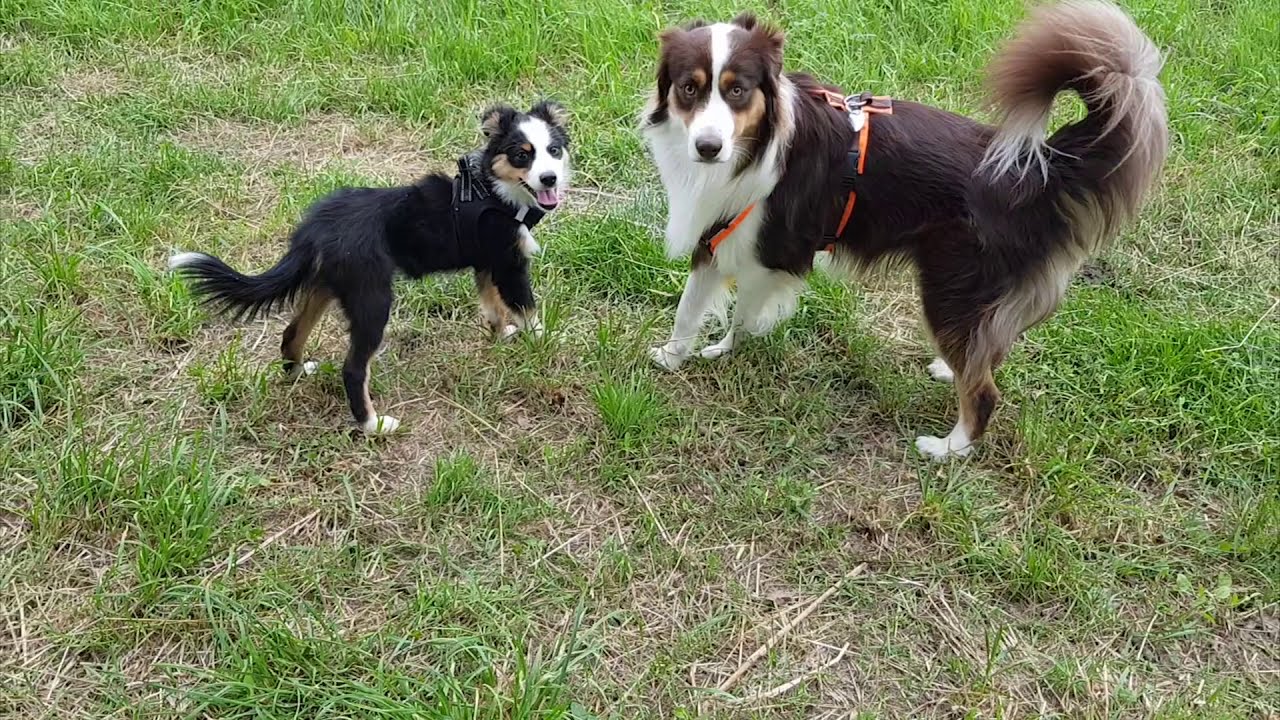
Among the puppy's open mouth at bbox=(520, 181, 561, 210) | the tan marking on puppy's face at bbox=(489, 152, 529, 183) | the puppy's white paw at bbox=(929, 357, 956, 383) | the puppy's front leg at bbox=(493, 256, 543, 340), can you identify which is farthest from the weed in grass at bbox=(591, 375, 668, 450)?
the puppy's white paw at bbox=(929, 357, 956, 383)

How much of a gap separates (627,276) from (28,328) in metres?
2.08

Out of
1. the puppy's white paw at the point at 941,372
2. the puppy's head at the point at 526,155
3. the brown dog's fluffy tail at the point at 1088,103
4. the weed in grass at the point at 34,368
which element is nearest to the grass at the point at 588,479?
the weed in grass at the point at 34,368

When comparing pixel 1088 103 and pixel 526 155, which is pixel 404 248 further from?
pixel 1088 103

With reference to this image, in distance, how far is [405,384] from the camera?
9.72ft

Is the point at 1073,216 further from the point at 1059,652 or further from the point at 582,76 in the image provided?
the point at 582,76

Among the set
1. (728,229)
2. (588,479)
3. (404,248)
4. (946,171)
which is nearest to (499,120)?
(404,248)

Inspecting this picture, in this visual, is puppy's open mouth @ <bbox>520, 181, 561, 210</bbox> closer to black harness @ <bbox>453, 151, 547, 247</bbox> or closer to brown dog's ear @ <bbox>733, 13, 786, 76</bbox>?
black harness @ <bbox>453, 151, 547, 247</bbox>

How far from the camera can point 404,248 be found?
2676 millimetres

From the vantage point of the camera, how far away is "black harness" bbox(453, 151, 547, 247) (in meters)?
2.77

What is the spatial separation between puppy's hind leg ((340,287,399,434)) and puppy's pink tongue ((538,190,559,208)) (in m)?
0.60

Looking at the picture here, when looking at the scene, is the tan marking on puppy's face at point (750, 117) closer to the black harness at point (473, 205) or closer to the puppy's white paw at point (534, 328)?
the black harness at point (473, 205)

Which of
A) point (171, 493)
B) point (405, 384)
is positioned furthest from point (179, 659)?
point (405, 384)

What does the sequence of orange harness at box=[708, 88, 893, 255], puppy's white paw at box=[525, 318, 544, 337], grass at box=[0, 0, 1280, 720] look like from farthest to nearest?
1. puppy's white paw at box=[525, 318, 544, 337]
2. orange harness at box=[708, 88, 893, 255]
3. grass at box=[0, 0, 1280, 720]

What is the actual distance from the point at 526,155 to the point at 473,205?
0.78 feet
